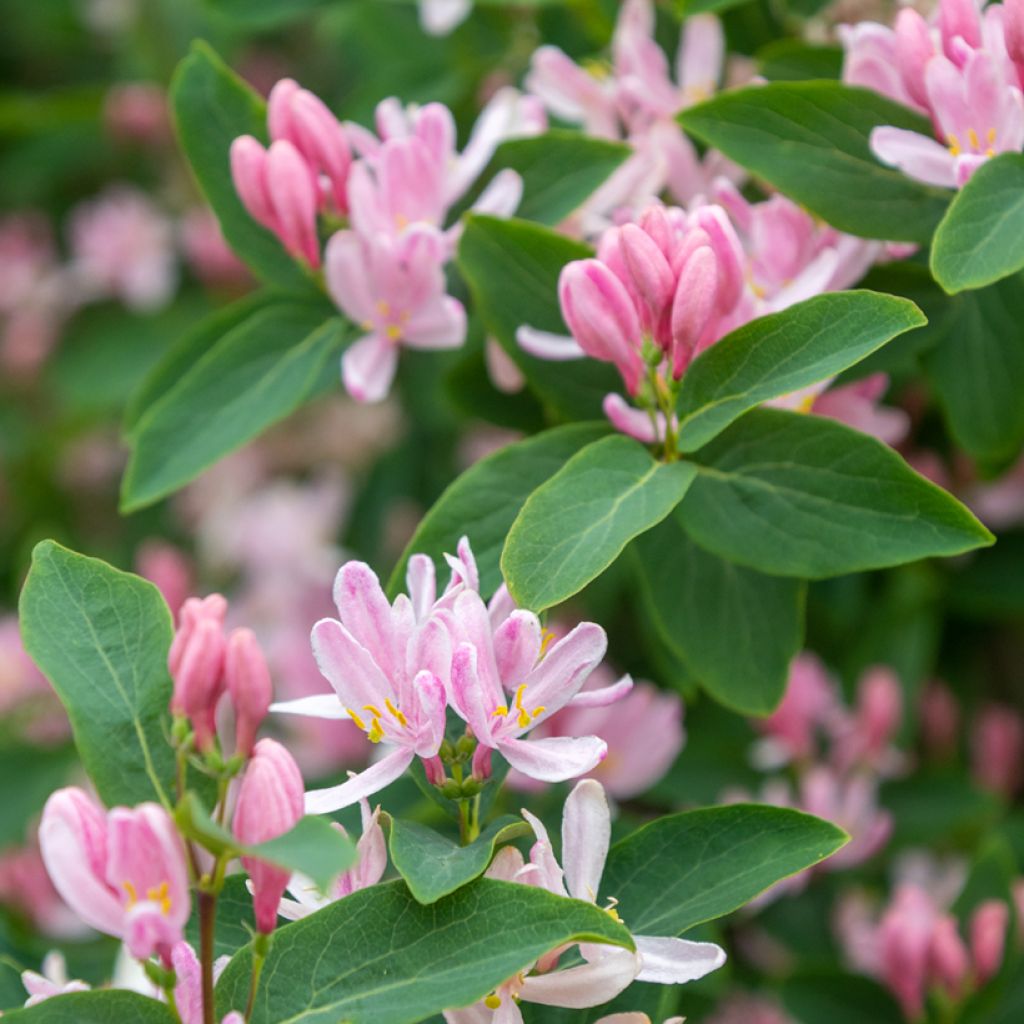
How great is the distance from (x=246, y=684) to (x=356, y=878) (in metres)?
0.15

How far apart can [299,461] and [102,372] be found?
364 millimetres

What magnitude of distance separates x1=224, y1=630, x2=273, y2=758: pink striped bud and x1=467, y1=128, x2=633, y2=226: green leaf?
52 cm

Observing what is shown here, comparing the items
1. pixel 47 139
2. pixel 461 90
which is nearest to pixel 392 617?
pixel 461 90

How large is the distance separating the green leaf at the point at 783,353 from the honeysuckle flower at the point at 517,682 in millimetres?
177

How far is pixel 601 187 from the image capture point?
3.93 feet

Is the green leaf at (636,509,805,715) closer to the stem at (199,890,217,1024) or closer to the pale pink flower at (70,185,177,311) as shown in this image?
the stem at (199,890,217,1024)

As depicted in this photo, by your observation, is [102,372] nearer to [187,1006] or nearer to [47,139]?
[47,139]

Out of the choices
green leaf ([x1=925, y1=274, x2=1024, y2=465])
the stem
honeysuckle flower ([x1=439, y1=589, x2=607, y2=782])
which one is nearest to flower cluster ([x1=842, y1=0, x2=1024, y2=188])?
green leaf ([x1=925, y1=274, x2=1024, y2=465])

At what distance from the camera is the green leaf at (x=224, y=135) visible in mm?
1248

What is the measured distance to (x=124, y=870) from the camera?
0.76m

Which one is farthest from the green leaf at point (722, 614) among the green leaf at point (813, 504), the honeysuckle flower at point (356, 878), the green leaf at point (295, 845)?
the green leaf at point (295, 845)

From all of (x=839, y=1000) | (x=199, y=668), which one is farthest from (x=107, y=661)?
(x=839, y=1000)

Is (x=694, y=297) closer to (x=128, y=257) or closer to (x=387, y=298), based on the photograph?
(x=387, y=298)

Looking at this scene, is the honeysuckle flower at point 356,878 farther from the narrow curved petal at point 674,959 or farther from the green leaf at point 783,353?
the green leaf at point 783,353
